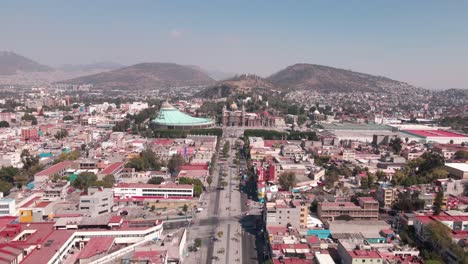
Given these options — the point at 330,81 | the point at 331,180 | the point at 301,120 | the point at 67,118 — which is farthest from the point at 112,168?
the point at 330,81

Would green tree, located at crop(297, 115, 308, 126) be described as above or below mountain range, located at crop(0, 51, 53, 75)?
below

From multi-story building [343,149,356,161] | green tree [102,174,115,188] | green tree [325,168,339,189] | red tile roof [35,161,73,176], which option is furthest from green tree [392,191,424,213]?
red tile roof [35,161,73,176]

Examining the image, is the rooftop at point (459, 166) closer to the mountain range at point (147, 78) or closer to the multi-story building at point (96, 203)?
the multi-story building at point (96, 203)

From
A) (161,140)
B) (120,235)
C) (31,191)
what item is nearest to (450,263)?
(120,235)

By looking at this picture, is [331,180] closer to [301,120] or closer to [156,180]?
[156,180]

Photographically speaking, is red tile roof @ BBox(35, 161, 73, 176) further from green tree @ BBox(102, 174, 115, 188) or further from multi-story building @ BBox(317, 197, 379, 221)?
multi-story building @ BBox(317, 197, 379, 221)

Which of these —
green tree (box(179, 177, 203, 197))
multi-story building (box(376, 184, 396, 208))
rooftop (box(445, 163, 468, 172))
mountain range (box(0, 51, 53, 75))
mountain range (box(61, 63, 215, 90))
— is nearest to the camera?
multi-story building (box(376, 184, 396, 208))
